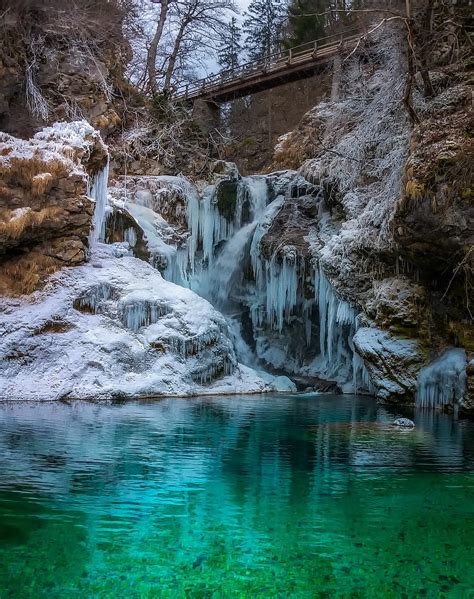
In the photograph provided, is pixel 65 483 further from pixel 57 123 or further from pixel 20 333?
pixel 57 123

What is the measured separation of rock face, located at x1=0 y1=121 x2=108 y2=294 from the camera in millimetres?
13125

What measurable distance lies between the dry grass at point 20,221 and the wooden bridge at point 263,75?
12.4 metres

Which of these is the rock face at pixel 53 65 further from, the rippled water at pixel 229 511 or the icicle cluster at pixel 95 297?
the rippled water at pixel 229 511

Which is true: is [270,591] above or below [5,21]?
below

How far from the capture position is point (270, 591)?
3607 mm

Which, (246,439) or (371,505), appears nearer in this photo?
(371,505)

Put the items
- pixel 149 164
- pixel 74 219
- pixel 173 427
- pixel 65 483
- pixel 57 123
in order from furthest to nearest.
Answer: pixel 149 164 → pixel 57 123 → pixel 74 219 → pixel 173 427 → pixel 65 483

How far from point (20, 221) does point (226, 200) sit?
24.7 ft

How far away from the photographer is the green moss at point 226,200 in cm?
1900

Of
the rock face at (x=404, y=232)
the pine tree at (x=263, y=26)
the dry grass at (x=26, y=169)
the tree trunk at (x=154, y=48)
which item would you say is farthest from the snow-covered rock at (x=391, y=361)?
the pine tree at (x=263, y=26)

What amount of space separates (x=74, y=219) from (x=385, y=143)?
7.84m

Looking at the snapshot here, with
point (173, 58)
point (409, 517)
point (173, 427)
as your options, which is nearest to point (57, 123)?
point (173, 427)

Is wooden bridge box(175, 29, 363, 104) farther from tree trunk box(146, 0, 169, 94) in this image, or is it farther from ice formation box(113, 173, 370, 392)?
ice formation box(113, 173, 370, 392)

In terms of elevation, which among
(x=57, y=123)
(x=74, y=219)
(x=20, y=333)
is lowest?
(x=20, y=333)
